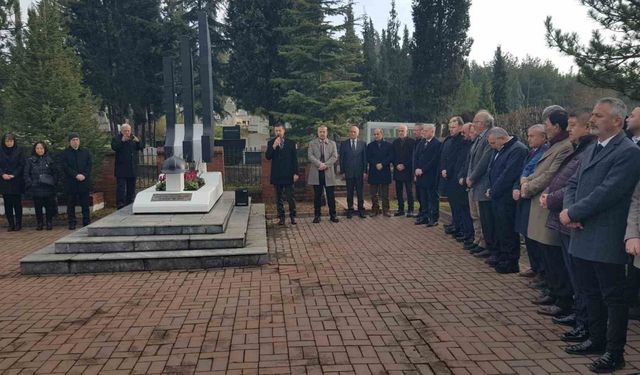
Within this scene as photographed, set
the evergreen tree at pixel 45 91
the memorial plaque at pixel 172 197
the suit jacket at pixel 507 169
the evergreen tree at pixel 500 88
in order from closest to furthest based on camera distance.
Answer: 1. the suit jacket at pixel 507 169
2. the memorial plaque at pixel 172 197
3. the evergreen tree at pixel 45 91
4. the evergreen tree at pixel 500 88

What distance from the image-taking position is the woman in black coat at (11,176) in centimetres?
892

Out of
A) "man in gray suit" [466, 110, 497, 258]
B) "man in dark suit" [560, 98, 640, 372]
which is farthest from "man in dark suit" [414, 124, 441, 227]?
"man in dark suit" [560, 98, 640, 372]

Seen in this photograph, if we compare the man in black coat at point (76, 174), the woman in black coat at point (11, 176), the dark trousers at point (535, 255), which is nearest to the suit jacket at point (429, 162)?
the dark trousers at point (535, 255)

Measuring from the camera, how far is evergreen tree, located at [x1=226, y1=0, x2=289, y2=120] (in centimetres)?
2155

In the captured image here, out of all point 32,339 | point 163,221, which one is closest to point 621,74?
point 163,221

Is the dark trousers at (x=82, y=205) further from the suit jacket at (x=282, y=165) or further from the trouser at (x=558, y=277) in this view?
the trouser at (x=558, y=277)

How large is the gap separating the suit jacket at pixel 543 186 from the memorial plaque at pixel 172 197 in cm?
543

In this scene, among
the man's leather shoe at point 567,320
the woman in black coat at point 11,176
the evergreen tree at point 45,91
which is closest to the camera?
the man's leather shoe at point 567,320

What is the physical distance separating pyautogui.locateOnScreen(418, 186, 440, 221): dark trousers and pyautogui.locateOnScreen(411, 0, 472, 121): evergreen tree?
17958mm

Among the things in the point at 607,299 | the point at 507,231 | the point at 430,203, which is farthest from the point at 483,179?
the point at 607,299

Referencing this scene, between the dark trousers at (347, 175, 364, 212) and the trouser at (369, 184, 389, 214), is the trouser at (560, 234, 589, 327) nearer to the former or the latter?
the dark trousers at (347, 175, 364, 212)

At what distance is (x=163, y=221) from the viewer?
725 centimetres

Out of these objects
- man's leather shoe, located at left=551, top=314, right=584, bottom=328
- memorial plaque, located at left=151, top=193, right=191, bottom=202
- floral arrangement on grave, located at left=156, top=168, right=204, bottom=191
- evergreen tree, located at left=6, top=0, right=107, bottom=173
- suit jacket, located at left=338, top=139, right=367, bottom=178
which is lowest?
man's leather shoe, located at left=551, top=314, right=584, bottom=328

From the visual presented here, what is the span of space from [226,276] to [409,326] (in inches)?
102
